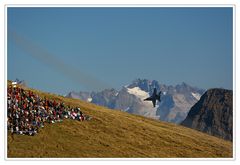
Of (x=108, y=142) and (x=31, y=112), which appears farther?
(x=108, y=142)

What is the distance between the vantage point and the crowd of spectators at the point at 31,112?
61875mm

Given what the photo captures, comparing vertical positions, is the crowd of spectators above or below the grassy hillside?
above

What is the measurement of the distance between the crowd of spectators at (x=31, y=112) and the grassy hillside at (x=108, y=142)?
0.98 m

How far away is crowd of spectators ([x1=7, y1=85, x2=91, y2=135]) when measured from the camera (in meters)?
61.9

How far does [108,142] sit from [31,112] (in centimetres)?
987

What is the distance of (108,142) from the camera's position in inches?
2603

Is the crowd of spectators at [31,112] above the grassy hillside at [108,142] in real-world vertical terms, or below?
above

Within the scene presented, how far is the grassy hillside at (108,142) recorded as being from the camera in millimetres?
59688

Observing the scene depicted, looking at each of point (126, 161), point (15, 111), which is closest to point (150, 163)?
point (126, 161)

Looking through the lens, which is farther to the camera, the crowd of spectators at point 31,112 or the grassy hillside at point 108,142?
the crowd of spectators at point 31,112

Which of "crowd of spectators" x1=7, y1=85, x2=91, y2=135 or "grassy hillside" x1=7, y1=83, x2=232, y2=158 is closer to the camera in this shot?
"grassy hillside" x1=7, y1=83, x2=232, y2=158

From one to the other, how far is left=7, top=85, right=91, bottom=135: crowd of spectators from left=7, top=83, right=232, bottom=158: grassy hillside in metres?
0.98

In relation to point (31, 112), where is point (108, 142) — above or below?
below

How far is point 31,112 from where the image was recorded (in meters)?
64.3
